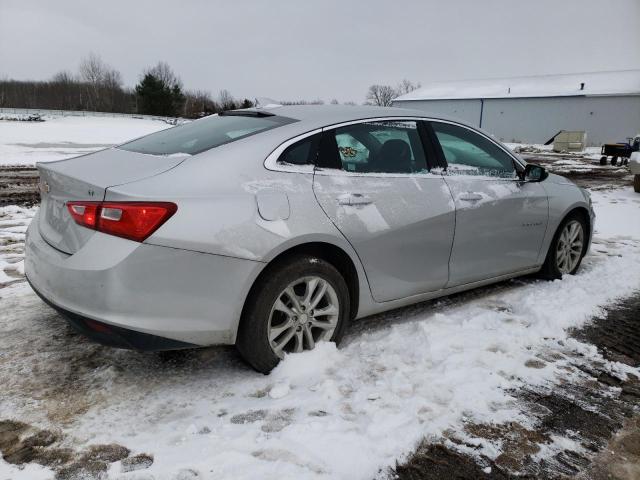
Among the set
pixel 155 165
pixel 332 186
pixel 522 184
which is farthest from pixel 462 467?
pixel 522 184

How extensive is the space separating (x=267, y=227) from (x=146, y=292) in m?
0.70

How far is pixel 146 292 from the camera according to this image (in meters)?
2.47

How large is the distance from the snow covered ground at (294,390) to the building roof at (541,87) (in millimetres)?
46399

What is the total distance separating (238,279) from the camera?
8.71ft

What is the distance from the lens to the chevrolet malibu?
249 cm

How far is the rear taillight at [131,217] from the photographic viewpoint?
2443mm

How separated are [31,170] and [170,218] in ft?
39.8

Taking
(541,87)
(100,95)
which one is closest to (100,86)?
(100,95)

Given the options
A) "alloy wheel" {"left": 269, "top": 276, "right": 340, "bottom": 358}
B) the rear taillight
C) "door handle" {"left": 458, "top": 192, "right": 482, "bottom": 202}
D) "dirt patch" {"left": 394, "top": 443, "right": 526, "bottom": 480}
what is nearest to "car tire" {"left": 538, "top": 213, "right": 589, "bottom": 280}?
"door handle" {"left": 458, "top": 192, "right": 482, "bottom": 202}

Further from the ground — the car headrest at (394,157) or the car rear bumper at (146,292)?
the car headrest at (394,157)

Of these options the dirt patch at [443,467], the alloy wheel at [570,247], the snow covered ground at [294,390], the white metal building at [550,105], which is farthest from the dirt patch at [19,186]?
the white metal building at [550,105]

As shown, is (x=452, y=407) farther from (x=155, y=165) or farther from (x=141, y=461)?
(x=155, y=165)

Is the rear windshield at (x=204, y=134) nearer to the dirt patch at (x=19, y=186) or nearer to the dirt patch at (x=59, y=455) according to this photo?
the dirt patch at (x=59, y=455)

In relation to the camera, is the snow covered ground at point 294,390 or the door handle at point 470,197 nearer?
the snow covered ground at point 294,390
